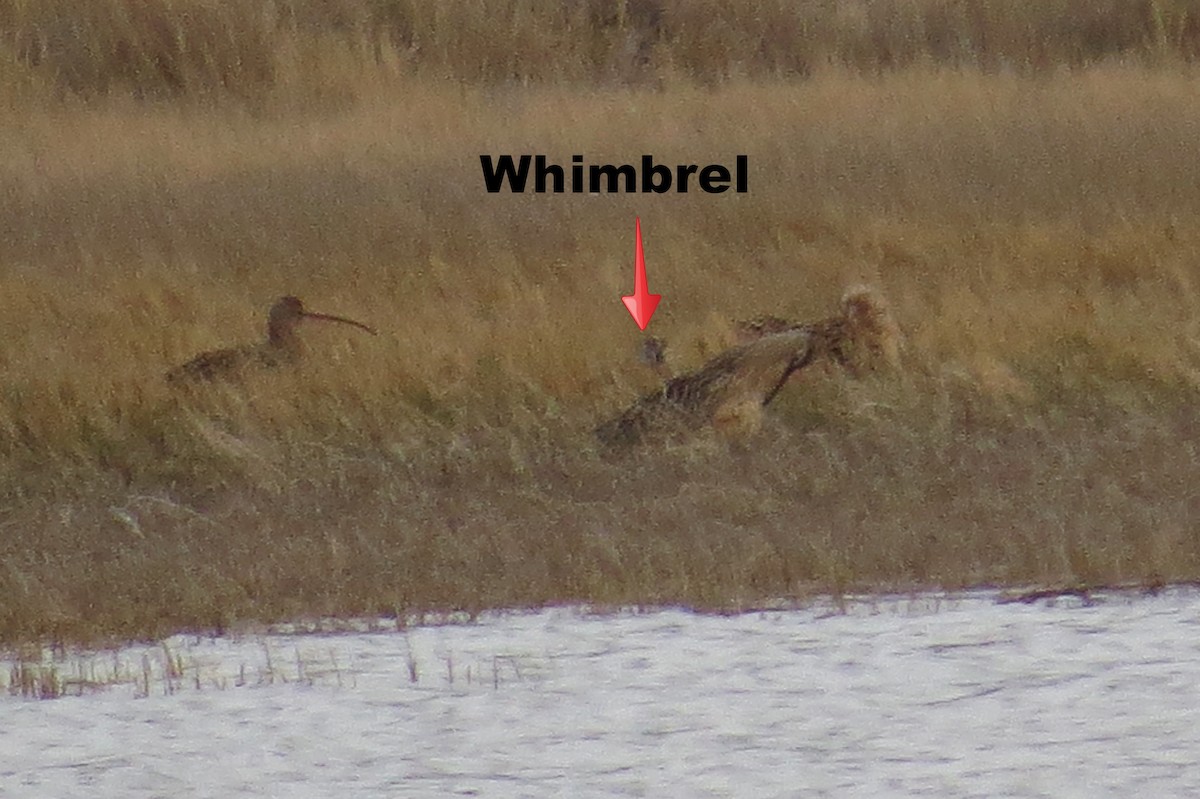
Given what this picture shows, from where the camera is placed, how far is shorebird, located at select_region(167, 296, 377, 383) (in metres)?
9.35

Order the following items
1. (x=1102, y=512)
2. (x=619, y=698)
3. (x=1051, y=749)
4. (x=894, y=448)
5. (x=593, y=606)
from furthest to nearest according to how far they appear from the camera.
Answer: (x=894, y=448) < (x=1102, y=512) < (x=593, y=606) < (x=619, y=698) < (x=1051, y=749)

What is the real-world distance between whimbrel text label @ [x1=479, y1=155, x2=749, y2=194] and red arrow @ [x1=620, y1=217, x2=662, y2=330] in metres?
1.33

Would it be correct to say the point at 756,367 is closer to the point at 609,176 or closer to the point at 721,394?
the point at 721,394

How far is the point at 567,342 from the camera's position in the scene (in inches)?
381

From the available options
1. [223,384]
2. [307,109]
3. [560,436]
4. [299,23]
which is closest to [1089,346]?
[560,436]

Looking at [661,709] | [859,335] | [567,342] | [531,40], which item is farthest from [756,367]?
[531,40]

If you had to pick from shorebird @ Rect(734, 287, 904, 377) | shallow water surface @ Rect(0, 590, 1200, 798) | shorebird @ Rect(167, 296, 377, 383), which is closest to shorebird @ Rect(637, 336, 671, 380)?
shorebird @ Rect(734, 287, 904, 377)

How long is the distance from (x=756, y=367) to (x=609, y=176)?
3942mm

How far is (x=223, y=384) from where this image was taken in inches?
361

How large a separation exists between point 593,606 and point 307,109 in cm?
889

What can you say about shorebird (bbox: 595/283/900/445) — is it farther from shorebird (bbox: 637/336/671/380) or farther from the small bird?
shorebird (bbox: 637/336/671/380)

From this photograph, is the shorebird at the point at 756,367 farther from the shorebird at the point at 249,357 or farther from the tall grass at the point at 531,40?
the tall grass at the point at 531,40

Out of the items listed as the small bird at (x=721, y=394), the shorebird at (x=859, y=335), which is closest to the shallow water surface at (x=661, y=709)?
the small bird at (x=721, y=394)

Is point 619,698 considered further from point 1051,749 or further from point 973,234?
point 973,234
